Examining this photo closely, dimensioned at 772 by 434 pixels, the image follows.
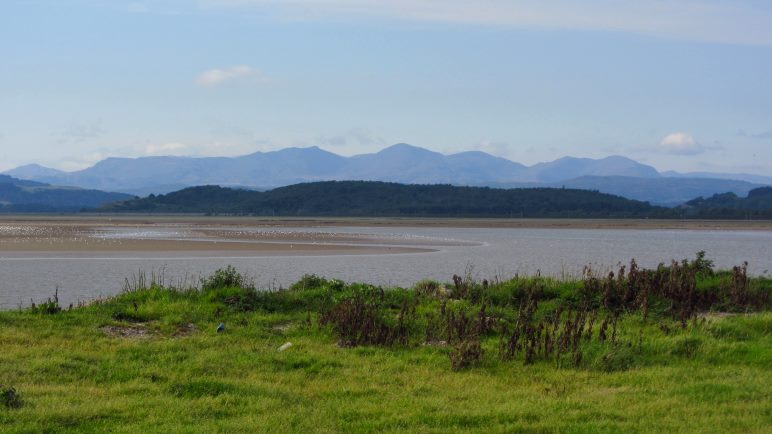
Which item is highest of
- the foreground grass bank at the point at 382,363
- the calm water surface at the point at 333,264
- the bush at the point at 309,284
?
the bush at the point at 309,284

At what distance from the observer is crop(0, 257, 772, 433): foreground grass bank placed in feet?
28.7

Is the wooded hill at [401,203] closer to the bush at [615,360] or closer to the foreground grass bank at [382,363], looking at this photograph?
the foreground grass bank at [382,363]

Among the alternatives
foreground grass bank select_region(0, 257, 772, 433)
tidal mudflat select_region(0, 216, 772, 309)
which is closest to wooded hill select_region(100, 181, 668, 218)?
tidal mudflat select_region(0, 216, 772, 309)

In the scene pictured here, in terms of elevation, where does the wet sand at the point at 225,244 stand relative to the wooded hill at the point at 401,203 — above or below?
below

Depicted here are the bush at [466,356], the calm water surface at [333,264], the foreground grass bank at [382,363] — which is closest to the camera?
the foreground grass bank at [382,363]

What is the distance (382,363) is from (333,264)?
25018 mm

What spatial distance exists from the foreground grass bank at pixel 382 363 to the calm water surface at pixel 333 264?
6254 millimetres

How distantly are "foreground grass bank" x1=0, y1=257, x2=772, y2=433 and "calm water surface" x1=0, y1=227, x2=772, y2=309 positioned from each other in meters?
6.25

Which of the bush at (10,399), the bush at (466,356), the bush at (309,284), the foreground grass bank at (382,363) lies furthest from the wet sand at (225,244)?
A: the bush at (10,399)

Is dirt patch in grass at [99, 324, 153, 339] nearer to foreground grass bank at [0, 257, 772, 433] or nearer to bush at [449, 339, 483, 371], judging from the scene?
foreground grass bank at [0, 257, 772, 433]

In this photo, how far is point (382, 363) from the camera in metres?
11.6

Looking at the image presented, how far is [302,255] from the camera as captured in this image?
41.9 metres

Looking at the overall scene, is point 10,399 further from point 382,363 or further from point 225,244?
point 225,244

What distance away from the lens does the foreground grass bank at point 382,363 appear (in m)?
8.74
